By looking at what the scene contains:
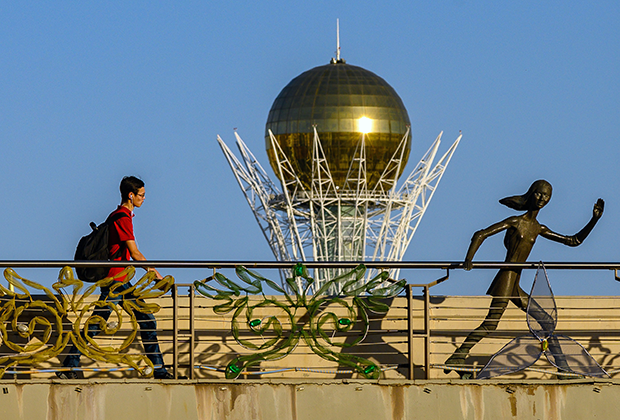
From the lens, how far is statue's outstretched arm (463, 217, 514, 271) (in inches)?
413

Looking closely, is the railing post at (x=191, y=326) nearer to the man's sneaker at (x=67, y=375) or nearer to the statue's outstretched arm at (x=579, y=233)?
the man's sneaker at (x=67, y=375)

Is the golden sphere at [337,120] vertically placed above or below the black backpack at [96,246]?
above

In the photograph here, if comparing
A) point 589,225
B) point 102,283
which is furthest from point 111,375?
point 589,225

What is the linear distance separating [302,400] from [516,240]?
2424 mm

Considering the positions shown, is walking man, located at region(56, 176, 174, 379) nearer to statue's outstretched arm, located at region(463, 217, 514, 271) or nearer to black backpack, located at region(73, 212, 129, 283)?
black backpack, located at region(73, 212, 129, 283)

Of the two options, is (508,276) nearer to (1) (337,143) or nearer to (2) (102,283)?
(2) (102,283)

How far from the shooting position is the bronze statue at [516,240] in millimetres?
11109

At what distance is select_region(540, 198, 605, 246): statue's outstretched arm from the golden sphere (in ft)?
147

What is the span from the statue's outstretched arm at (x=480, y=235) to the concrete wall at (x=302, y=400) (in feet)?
2.99

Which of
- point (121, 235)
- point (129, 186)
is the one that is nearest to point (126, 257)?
point (121, 235)

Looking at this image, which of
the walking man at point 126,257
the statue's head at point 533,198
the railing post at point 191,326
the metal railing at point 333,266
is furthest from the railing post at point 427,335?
the walking man at point 126,257

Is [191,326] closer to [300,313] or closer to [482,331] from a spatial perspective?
[300,313]

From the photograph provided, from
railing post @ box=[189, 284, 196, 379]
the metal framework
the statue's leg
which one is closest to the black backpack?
railing post @ box=[189, 284, 196, 379]

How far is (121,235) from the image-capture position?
10820 millimetres
